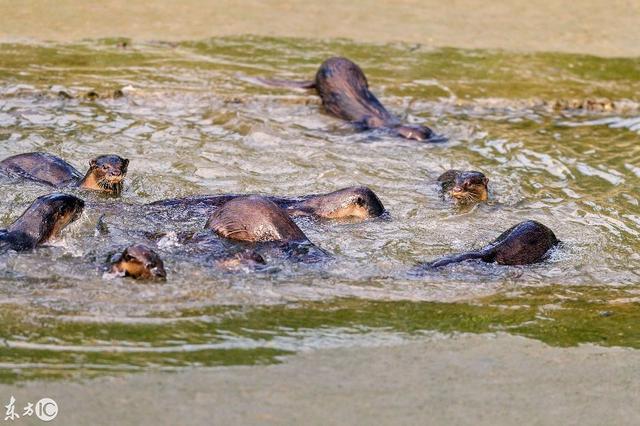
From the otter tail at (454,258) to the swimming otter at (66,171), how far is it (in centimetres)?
177

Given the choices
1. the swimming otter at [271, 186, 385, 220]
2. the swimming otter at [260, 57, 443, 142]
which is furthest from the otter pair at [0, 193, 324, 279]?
the swimming otter at [260, 57, 443, 142]

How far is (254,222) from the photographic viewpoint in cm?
507

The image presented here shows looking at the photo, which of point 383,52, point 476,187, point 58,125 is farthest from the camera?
point 383,52

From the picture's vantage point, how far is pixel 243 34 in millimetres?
8914

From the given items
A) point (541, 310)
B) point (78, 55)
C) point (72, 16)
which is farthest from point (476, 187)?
point (72, 16)

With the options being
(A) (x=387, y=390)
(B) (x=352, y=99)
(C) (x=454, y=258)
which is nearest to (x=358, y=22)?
(B) (x=352, y=99)

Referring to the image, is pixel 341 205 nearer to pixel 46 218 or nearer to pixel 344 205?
pixel 344 205

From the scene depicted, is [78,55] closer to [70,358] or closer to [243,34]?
[243,34]

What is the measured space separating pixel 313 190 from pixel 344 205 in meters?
0.63

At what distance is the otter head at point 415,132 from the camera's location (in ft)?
23.1

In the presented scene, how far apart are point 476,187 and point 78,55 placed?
3.46m

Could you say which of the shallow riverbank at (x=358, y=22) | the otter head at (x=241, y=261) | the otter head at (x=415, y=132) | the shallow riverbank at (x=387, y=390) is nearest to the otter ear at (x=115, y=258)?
the otter head at (x=241, y=261)

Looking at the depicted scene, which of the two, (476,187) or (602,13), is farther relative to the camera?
(602,13)

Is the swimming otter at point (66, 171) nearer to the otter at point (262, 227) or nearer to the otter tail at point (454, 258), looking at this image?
the otter at point (262, 227)
